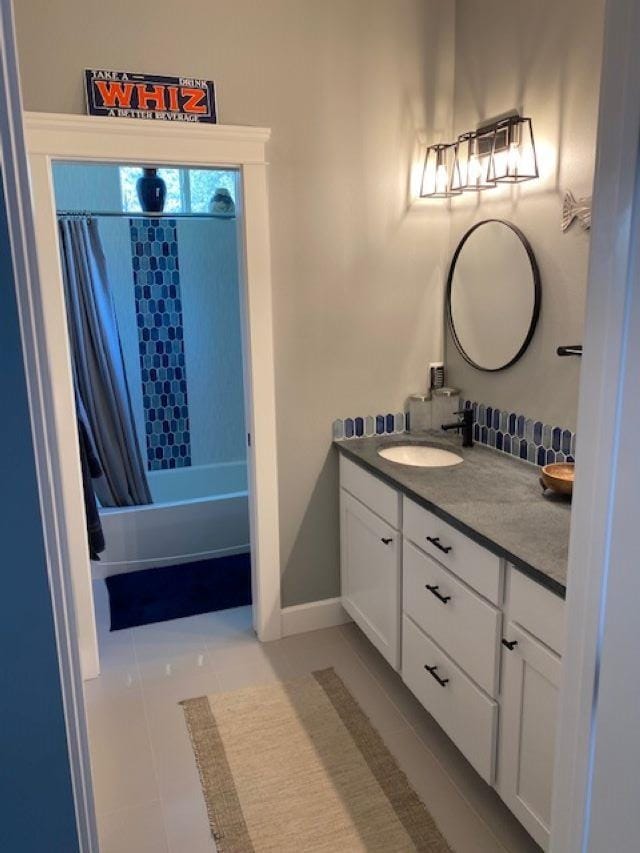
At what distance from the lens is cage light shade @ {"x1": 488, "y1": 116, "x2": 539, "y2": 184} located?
2.30 m

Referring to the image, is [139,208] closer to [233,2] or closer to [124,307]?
[124,307]

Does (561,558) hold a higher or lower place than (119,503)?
higher

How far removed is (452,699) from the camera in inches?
81.8

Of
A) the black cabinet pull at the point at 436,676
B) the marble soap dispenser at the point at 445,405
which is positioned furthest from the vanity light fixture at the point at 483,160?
the black cabinet pull at the point at 436,676

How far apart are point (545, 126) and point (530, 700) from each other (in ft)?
5.97

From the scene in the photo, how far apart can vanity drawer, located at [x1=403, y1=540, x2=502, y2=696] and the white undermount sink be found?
498 mm

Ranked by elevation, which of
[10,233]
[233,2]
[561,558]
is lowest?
[561,558]

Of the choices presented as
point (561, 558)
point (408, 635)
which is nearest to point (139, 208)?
point (408, 635)

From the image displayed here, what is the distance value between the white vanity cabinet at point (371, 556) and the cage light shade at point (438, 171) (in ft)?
3.85

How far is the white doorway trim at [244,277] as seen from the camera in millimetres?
2277

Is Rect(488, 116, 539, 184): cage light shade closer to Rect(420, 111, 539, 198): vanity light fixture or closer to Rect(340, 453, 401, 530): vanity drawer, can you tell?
Rect(420, 111, 539, 198): vanity light fixture

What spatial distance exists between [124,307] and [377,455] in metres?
2.34

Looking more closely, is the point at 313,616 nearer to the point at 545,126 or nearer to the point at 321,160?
the point at 321,160

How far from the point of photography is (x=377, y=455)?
8.66 feet
